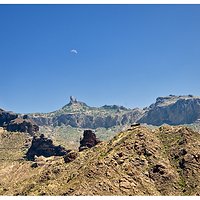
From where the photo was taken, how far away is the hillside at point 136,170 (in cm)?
8344

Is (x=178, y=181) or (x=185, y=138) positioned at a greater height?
(x=185, y=138)

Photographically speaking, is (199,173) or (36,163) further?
(36,163)

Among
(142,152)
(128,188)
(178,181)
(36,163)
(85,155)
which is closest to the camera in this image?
(128,188)

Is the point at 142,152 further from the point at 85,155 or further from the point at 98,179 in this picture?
the point at 85,155

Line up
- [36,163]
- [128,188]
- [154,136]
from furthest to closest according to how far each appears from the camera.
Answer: [36,163]
[154,136]
[128,188]

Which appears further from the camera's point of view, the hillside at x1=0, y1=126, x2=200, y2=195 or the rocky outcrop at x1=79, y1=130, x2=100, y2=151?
the rocky outcrop at x1=79, y1=130, x2=100, y2=151

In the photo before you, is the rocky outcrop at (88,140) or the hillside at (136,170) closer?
the hillside at (136,170)

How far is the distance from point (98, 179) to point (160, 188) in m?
14.1

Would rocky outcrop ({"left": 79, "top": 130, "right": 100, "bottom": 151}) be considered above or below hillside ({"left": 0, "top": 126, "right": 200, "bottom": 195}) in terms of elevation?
above

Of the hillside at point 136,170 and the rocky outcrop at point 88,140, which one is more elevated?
the rocky outcrop at point 88,140

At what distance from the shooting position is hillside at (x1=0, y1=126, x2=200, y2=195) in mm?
83438

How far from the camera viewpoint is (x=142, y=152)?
9569 cm

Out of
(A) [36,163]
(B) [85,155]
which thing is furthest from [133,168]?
(A) [36,163]

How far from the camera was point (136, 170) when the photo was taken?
8931 cm
